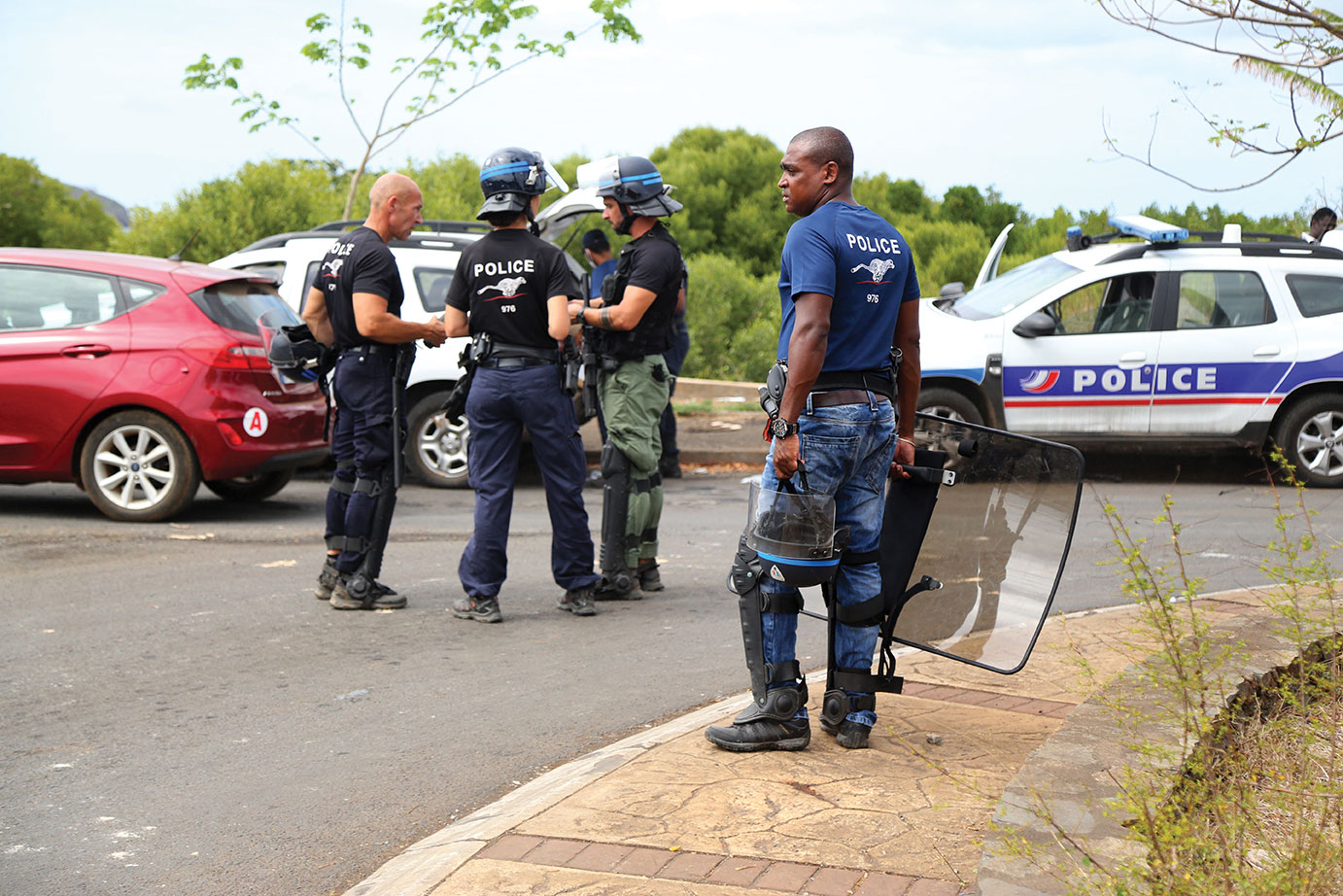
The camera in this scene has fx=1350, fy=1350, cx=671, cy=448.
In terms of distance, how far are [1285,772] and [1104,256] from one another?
8.29 meters

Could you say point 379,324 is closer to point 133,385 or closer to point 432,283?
point 133,385

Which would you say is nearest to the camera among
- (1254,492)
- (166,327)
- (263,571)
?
(263,571)

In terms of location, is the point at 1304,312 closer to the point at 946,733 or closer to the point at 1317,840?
the point at 946,733

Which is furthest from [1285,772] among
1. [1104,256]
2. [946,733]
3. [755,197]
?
[755,197]

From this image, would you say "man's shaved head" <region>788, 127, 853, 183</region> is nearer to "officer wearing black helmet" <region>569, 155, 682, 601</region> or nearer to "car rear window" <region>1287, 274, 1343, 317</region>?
"officer wearing black helmet" <region>569, 155, 682, 601</region>

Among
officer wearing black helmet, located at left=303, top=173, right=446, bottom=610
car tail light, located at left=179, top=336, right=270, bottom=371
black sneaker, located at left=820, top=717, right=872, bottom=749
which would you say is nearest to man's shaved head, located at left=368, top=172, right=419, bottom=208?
officer wearing black helmet, located at left=303, top=173, right=446, bottom=610

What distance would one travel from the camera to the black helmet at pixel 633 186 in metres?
6.74

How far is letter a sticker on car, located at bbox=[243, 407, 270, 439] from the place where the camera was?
8961mm

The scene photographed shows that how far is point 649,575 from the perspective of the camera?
7.38m

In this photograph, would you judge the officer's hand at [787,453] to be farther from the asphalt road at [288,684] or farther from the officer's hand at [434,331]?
the officer's hand at [434,331]

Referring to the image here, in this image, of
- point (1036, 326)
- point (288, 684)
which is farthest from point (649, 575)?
point (1036, 326)

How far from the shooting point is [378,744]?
15.8 feet

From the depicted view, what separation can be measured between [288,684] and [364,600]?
4.27ft

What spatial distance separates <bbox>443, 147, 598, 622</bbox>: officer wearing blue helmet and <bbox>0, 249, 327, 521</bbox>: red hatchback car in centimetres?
300
